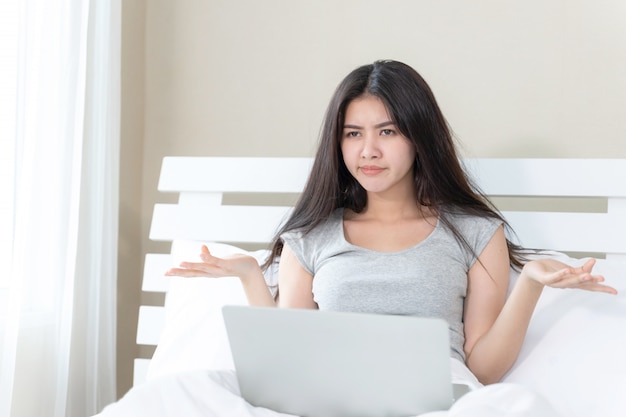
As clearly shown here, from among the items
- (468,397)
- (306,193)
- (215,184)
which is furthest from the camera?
(215,184)

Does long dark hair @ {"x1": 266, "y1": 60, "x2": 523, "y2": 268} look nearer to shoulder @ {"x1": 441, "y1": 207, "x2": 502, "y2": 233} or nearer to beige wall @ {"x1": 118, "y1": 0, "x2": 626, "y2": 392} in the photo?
shoulder @ {"x1": 441, "y1": 207, "x2": 502, "y2": 233}

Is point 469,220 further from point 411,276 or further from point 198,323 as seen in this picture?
point 198,323

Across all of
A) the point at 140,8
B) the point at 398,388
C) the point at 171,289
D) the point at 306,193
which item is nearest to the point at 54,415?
the point at 171,289

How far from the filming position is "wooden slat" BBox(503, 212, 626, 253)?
5.67 ft

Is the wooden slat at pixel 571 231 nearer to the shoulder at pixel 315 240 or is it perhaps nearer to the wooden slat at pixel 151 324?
the shoulder at pixel 315 240

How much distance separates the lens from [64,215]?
191cm

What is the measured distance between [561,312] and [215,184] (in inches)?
37.9

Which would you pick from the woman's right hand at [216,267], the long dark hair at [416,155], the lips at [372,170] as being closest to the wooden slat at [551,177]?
the long dark hair at [416,155]

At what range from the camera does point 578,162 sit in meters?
1.77

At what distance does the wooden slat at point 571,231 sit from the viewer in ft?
5.67

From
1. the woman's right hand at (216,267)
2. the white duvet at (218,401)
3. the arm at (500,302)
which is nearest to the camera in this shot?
the white duvet at (218,401)

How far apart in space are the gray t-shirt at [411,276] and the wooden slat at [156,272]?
1.82 ft

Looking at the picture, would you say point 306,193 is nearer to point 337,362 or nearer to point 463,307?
point 463,307

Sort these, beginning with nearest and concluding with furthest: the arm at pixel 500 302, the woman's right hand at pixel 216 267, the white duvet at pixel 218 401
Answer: the white duvet at pixel 218 401 → the arm at pixel 500 302 → the woman's right hand at pixel 216 267
